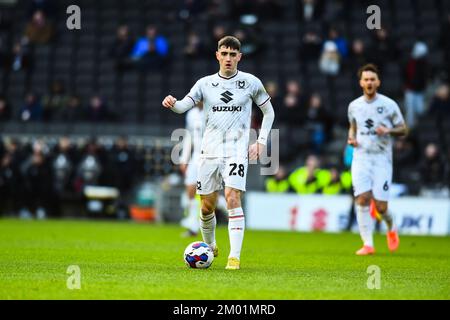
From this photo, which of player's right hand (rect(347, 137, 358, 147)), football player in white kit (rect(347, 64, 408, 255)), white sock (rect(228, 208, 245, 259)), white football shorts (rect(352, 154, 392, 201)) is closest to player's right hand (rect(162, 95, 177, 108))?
white sock (rect(228, 208, 245, 259))

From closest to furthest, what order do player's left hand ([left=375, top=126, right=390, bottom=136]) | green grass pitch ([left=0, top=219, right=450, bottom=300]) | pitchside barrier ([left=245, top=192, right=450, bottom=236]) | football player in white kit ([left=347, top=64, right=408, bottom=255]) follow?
green grass pitch ([left=0, top=219, right=450, bottom=300]) → player's left hand ([left=375, top=126, right=390, bottom=136]) → football player in white kit ([left=347, top=64, right=408, bottom=255]) → pitchside barrier ([left=245, top=192, right=450, bottom=236])

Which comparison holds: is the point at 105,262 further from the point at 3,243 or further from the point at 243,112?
the point at 3,243

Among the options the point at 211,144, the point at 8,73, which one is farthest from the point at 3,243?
the point at 8,73

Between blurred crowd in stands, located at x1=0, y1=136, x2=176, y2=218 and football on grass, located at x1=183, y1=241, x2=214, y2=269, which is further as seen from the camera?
blurred crowd in stands, located at x1=0, y1=136, x2=176, y2=218

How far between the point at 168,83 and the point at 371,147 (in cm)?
1490

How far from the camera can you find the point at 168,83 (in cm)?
2883

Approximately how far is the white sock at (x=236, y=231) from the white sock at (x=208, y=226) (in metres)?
0.69

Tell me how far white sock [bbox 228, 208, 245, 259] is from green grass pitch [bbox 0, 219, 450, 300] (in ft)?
0.80

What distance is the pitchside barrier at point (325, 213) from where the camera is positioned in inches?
869

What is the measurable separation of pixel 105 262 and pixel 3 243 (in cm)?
389

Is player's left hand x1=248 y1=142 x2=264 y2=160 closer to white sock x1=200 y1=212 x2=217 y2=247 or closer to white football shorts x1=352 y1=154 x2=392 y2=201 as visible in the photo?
white sock x1=200 y1=212 x2=217 y2=247

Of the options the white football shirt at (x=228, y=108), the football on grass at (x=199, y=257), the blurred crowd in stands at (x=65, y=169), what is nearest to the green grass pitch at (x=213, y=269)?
the football on grass at (x=199, y=257)

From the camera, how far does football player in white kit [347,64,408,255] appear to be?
14453mm

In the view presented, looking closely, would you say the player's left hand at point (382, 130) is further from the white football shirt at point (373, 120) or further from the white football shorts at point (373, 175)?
the white football shorts at point (373, 175)
